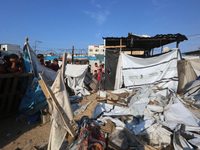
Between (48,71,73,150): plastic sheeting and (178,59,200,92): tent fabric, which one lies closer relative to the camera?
(48,71,73,150): plastic sheeting

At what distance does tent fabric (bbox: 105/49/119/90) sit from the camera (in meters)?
6.67

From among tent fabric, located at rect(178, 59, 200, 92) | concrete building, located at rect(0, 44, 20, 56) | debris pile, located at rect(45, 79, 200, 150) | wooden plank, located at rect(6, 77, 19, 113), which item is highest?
concrete building, located at rect(0, 44, 20, 56)

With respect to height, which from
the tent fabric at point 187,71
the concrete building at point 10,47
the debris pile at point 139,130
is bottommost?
the debris pile at point 139,130

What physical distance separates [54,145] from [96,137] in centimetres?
67

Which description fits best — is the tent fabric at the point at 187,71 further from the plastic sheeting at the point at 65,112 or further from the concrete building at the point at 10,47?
the concrete building at the point at 10,47

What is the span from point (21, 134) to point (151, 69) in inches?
264

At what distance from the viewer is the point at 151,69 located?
21.8 ft

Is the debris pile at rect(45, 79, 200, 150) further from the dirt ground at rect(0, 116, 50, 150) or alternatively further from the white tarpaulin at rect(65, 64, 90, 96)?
the white tarpaulin at rect(65, 64, 90, 96)

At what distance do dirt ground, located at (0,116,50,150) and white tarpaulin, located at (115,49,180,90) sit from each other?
502 centimetres

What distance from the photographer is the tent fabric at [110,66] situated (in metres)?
6.67

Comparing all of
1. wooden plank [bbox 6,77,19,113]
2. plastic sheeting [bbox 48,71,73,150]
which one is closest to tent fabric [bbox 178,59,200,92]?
plastic sheeting [bbox 48,71,73,150]

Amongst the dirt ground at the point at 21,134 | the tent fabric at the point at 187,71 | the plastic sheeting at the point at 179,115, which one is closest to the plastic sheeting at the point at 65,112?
the dirt ground at the point at 21,134

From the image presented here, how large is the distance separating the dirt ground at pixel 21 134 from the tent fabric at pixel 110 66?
4224 mm

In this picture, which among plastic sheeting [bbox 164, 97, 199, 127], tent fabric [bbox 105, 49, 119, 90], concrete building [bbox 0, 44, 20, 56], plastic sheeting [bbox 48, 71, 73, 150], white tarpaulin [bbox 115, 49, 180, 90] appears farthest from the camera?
concrete building [bbox 0, 44, 20, 56]
